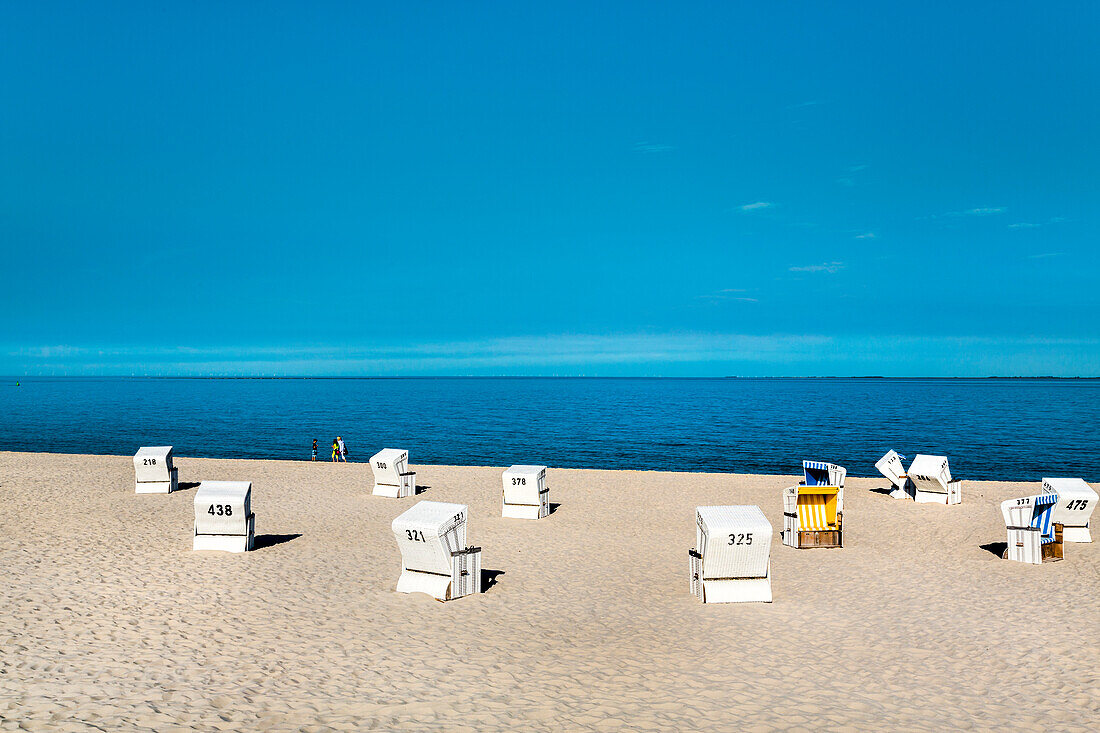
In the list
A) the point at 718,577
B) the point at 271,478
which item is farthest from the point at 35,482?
the point at 718,577

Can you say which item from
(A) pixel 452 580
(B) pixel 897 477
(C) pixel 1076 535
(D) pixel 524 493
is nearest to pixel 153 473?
(D) pixel 524 493

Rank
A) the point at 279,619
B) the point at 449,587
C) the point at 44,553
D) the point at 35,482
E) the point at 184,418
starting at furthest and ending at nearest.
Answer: the point at 184,418, the point at 35,482, the point at 44,553, the point at 449,587, the point at 279,619

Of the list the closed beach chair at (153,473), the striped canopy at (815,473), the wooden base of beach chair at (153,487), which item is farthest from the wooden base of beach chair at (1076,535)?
the wooden base of beach chair at (153,487)

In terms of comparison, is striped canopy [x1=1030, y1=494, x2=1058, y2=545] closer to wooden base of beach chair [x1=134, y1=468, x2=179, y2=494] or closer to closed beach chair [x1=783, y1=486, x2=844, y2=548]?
closed beach chair [x1=783, y1=486, x2=844, y2=548]

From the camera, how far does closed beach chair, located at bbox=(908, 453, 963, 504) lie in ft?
73.5

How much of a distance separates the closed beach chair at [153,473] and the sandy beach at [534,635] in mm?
5070

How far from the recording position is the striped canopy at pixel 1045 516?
14492 millimetres

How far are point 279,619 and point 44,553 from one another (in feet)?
23.4

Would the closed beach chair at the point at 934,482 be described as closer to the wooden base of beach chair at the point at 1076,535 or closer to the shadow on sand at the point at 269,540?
the wooden base of beach chair at the point at 1076,535

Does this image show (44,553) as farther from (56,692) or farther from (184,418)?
(184,418)

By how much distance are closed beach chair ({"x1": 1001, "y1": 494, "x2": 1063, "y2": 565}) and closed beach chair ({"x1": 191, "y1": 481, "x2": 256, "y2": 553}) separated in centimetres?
1600

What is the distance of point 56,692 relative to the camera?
7.38 m

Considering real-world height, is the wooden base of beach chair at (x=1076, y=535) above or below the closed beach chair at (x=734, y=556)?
below

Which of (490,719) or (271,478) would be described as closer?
(490,719)
